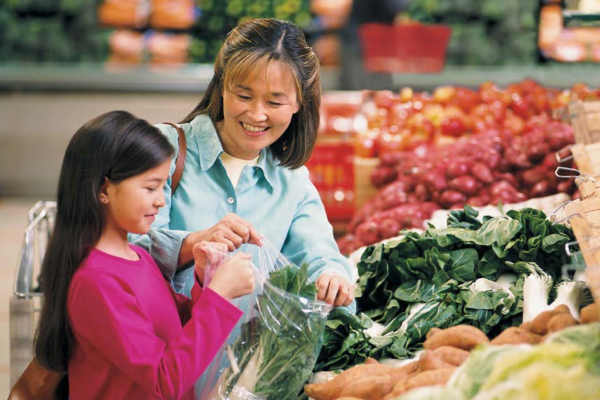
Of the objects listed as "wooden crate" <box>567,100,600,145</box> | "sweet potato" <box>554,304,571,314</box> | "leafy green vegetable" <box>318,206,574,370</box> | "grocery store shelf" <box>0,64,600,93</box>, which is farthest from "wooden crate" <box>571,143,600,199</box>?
"grocery store shelf" <box>0,64,600,93</box>

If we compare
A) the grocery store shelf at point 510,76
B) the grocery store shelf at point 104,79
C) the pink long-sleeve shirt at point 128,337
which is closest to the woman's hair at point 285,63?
the pink long-sleeve shirt at point 128,337

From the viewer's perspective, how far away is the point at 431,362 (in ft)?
6.02

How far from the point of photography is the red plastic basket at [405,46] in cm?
603

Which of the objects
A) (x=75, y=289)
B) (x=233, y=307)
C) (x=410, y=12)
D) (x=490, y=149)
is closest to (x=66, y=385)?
(x=75, y=289)

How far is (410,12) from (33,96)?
3.94 meters

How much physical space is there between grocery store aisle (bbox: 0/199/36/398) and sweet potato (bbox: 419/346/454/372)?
2629mm

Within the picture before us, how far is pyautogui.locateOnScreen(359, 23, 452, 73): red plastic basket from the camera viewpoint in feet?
19.8

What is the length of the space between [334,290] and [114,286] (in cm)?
62

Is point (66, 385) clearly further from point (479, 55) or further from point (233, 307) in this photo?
point (479, 55)

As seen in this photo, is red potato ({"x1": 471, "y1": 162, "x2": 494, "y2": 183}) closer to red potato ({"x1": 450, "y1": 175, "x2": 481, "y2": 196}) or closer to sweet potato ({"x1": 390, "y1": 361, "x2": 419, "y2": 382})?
red potato ({"x1": 450, "y1": 175, "x2": 481, "y2": 196})

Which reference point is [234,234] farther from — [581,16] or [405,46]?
[405,46]

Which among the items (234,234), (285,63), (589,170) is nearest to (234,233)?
(234,234)

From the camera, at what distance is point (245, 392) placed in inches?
82.1

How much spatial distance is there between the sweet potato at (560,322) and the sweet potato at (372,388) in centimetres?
40
